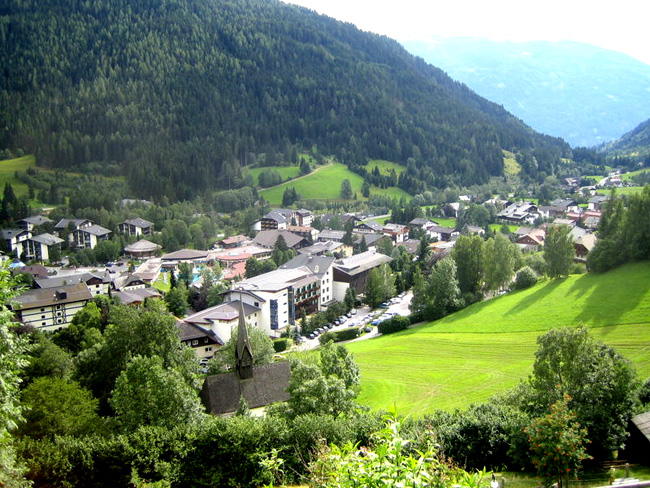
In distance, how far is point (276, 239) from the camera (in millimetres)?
96062

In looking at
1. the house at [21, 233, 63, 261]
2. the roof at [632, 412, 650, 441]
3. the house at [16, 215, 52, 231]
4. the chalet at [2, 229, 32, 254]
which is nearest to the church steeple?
the roof at [632, 412, 650, 441]

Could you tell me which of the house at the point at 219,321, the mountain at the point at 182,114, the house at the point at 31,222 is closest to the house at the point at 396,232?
the mountain at the point at 182,114

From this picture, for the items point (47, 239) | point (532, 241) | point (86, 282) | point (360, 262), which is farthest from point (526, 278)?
point (47, 239)

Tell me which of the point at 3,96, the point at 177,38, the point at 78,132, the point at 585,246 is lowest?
the point at 585,246

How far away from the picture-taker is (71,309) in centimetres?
6172

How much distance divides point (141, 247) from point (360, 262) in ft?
138

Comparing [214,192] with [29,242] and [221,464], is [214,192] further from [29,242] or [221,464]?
[221,464]

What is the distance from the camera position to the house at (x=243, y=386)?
30.3m

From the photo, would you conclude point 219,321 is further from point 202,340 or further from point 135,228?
point 135,228

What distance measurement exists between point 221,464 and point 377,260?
60788mm

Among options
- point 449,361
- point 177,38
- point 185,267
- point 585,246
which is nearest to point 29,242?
point 185,267

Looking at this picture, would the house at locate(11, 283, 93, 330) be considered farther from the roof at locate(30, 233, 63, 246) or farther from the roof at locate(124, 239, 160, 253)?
the roof at locate(30, 233, 63, 246)

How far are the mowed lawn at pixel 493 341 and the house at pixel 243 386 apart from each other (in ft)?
19.3

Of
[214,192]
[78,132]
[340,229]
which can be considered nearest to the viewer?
[340,229]
